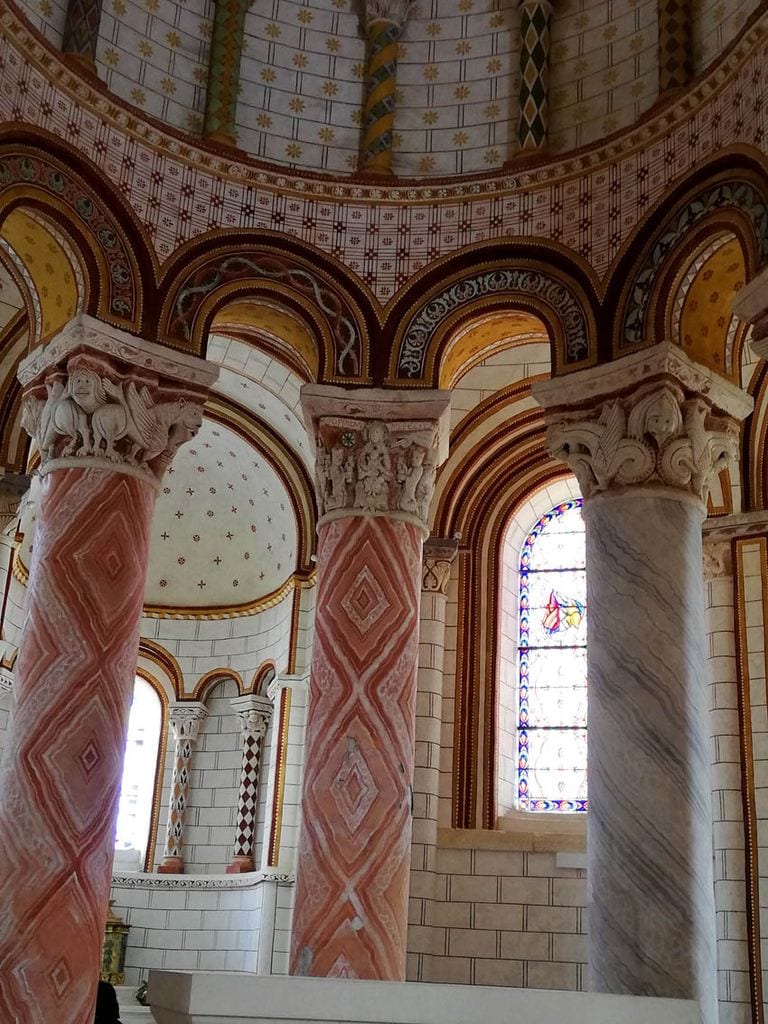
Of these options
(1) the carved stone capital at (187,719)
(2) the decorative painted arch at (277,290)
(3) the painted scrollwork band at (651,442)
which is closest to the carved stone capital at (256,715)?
(1) the carved stone capital at (187,719)

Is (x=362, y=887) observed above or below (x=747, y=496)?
below

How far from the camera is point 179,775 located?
15367 millimetres

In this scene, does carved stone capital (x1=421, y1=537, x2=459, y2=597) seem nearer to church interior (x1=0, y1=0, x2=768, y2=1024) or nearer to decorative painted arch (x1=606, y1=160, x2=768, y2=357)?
church interior (x1=0, y1=0, x2=768, y2=1024)

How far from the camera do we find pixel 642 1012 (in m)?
4.69

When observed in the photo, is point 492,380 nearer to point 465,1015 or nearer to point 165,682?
point 165,682

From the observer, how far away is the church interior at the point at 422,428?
7965 millimetres

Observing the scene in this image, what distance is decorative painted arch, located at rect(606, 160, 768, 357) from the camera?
831 centimetres

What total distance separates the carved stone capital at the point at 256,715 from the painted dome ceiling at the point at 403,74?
7029 millimetres

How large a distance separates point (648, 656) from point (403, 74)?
5680mm

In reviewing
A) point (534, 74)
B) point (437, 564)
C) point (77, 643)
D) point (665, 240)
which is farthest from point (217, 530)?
point (665, 240)

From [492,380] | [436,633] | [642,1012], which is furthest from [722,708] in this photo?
[642,1012]

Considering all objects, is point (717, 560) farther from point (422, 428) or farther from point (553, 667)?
point (422, 428)

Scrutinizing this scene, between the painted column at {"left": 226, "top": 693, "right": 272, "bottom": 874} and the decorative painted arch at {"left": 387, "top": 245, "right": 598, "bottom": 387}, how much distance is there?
666 centimetres

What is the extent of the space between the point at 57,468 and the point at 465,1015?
5440mm
